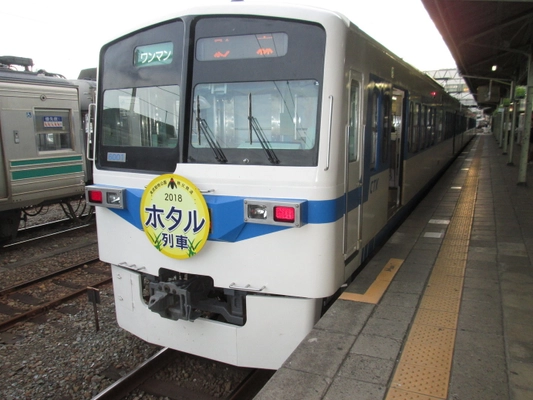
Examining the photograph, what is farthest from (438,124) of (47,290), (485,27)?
(47,290)

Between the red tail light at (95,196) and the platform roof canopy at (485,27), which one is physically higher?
the platform roof canopy at (485,27)

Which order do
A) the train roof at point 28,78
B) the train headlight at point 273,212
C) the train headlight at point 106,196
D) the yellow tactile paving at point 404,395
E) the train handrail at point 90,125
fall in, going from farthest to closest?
1. the train roof at point 28,78
2. the train handrail at point 90,125
3. the train headlight at point 106,196
4. the train headlight at point 273,212
5. the yellow tactile paving at point 404,395

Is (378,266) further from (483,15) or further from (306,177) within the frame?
(483,15)

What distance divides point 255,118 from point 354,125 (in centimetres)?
91

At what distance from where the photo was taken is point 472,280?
4422 mm

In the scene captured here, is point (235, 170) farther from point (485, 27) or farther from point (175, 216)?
point (485, 27)

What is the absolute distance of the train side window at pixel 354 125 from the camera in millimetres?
3468

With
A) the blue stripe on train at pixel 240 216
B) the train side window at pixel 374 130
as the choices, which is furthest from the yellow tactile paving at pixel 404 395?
the train side window at pixel 374 130

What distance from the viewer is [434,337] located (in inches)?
124

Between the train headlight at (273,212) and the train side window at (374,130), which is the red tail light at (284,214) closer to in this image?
the train headlight at (273,212)

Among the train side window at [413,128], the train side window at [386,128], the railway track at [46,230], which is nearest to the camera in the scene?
the train side window at [386,128]

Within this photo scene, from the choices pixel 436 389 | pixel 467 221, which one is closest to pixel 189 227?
pixel 436 389

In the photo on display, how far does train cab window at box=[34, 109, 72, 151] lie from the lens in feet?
27.4

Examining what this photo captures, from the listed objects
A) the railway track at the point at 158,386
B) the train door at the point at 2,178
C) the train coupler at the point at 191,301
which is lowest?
the railway track at the point at 158,386
